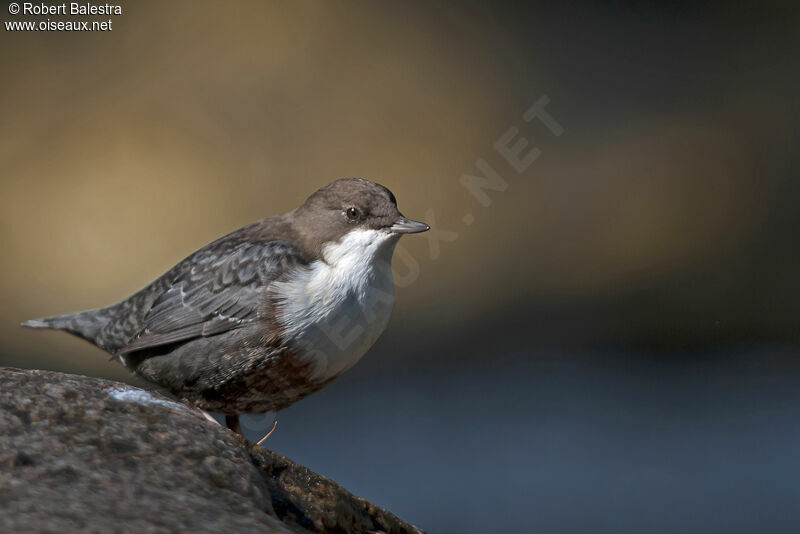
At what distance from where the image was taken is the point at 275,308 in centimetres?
372

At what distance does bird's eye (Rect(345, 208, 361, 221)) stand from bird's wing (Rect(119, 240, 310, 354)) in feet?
0.76

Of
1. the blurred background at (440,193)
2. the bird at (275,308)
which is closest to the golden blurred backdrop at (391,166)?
the blurred background at (440,193)

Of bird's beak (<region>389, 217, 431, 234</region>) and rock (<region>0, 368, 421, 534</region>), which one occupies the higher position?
bird's beak (<region>389, 217, 431, 234</region>)

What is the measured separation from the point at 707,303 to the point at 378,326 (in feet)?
13.3

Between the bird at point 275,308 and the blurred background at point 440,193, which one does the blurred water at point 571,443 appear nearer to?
the blurred background at point 440,193

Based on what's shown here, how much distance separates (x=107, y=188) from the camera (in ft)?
22.6

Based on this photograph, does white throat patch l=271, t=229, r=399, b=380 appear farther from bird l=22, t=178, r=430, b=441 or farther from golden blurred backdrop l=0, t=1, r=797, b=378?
golden blurred backdrop l=0, t=1, r=797, b=378

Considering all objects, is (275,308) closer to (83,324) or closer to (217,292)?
(217,292)

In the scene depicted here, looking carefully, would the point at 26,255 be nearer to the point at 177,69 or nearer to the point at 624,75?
the point at 177,69

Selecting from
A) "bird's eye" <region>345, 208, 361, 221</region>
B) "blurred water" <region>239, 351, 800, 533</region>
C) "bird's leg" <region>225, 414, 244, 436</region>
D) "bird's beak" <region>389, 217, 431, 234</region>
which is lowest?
"blurred water" <region>239, 351, 800, 533</region>

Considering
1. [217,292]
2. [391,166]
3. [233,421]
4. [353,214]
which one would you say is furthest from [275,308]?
[391,166]

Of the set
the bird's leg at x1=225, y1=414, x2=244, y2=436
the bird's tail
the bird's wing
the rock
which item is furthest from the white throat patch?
the bird's tail

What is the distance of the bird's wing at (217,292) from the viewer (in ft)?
12.7

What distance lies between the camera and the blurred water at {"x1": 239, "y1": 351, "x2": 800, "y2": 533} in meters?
5.28
